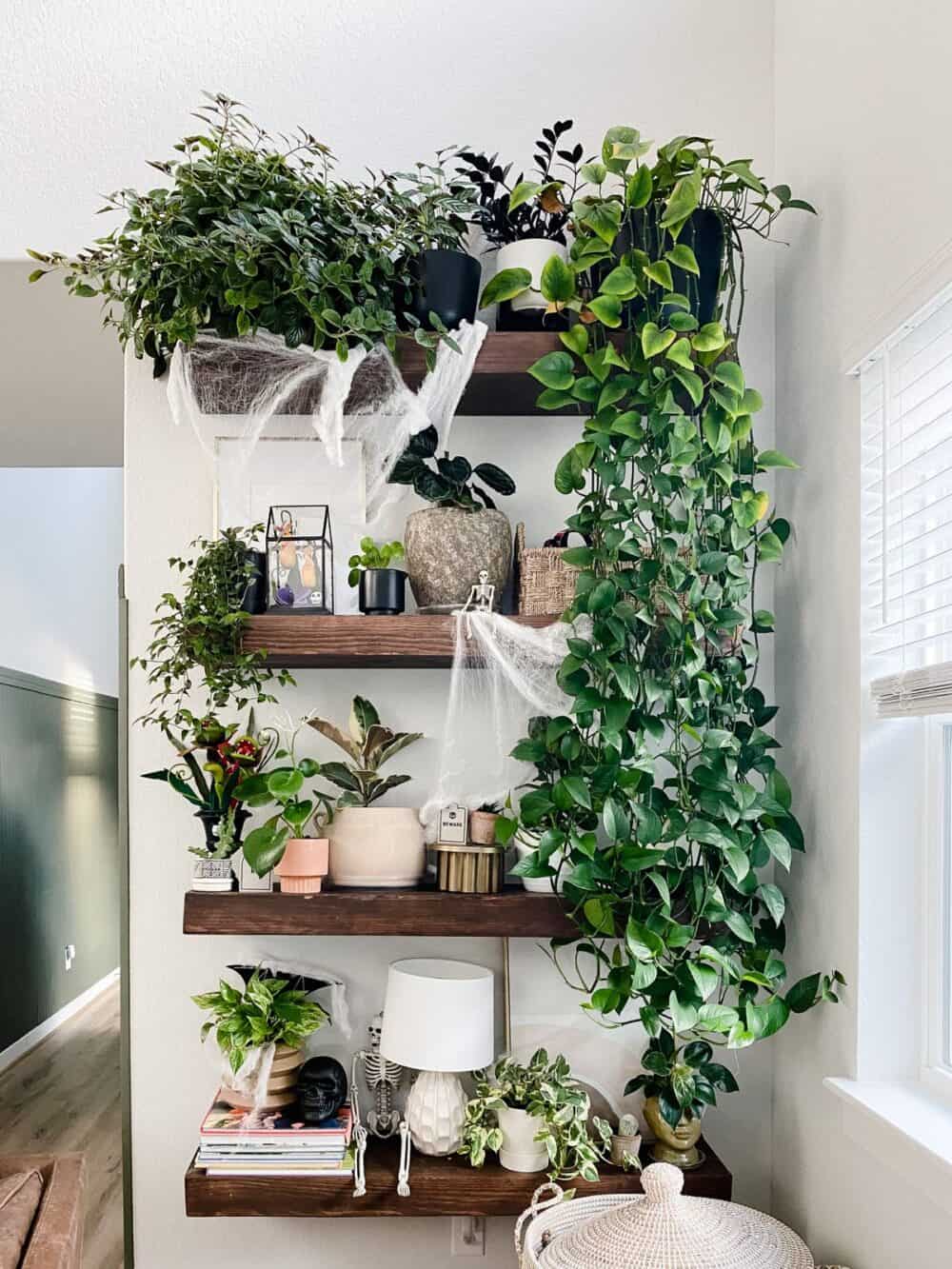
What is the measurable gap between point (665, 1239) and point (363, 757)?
91 cm

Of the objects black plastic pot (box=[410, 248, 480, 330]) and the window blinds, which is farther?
black plastic pot (box=[410, 248, 480, 330])

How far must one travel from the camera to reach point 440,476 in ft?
6.82

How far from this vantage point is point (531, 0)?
235 centimetres

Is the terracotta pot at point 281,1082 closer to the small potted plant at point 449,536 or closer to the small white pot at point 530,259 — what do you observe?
the small potted plant at point 449,536

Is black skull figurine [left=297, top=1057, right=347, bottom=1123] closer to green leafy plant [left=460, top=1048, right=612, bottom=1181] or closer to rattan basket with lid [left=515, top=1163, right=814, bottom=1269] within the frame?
green leafy plant [left=460, top=1048, right=612, bottom=1181]

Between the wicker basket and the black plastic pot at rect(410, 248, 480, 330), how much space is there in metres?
0.43

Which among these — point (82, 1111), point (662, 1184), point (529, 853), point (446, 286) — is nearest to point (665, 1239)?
point (662, 1184)

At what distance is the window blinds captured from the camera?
5.38 ft

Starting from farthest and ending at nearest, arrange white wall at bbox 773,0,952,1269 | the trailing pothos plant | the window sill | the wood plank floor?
1. the wood plank floor
2. the trailing pothos plant
3. white wall at bbox 773,0,952,1269
4. the window sill

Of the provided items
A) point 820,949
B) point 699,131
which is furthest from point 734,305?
point 820,949

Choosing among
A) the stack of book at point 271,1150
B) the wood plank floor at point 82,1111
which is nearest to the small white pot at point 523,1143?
the stack of book at point 271,1150

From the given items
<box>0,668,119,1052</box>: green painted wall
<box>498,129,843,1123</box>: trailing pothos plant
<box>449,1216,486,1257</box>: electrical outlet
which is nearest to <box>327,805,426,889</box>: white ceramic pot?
<box>498,129,843,1123</box>: trailing pothos plant

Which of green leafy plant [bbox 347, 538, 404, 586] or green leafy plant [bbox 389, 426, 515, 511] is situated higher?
green leafy plant [bbox 389, 426, 515, 511]

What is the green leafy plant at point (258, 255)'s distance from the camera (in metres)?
1.92
